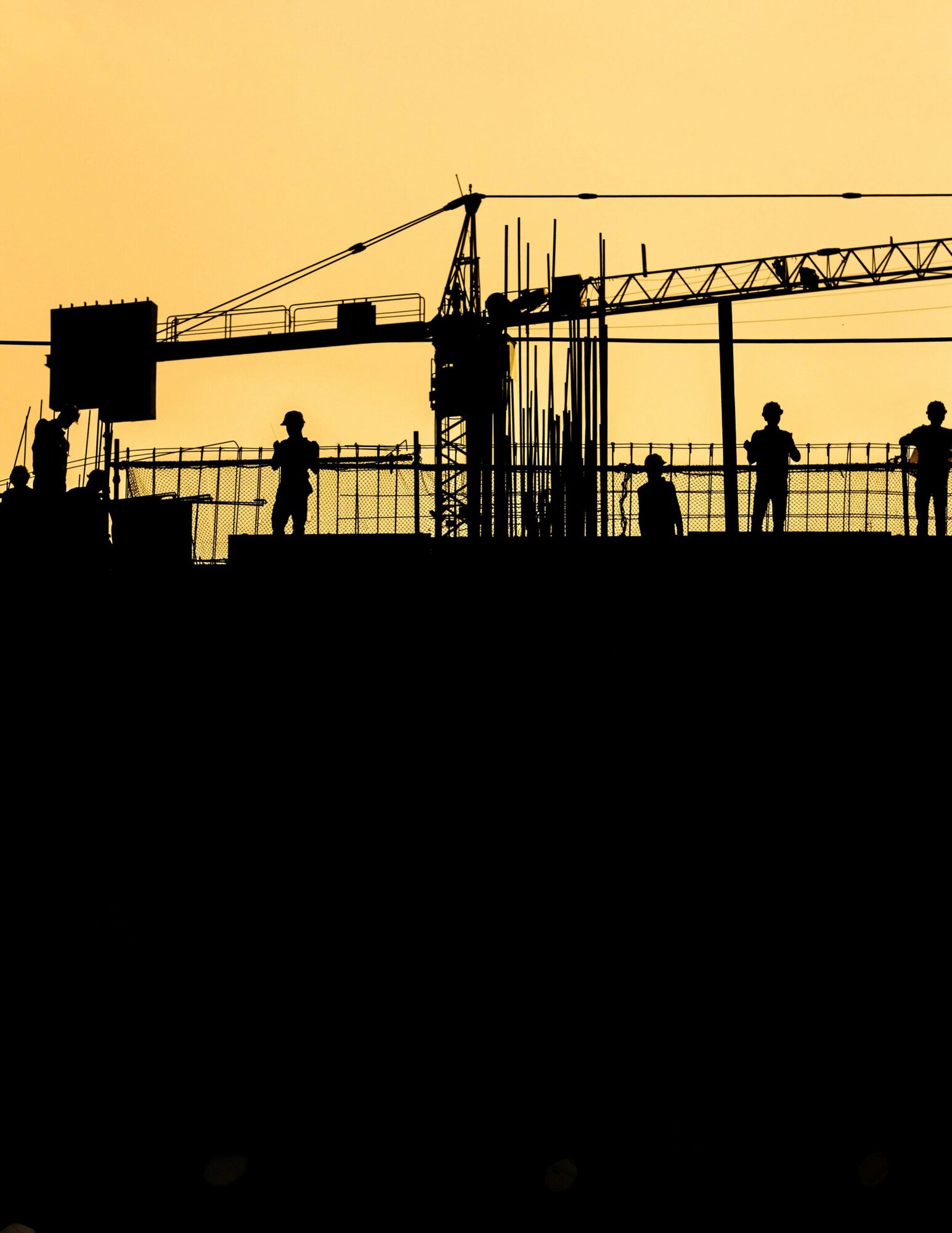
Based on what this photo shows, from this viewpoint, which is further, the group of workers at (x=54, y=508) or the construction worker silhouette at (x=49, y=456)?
the construction worker silhouette at (x=49, y=456)

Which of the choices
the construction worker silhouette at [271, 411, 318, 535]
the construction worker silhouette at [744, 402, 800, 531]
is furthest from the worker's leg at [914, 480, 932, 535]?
the construction worker silhouette at [271, 411, 318, 535]

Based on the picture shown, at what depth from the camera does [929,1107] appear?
959cm

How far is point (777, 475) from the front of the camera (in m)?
13.5

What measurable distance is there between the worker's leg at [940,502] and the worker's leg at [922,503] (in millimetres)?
69

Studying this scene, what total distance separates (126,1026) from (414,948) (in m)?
2.13

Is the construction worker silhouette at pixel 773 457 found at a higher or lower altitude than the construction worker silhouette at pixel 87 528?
higher

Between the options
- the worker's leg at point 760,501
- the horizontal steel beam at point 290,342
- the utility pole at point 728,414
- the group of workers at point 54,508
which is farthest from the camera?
the horizontal steel beam at point 290,342

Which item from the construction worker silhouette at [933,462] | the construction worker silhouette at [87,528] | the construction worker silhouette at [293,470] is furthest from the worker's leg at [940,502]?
the construction worker silhouette at [87,528]

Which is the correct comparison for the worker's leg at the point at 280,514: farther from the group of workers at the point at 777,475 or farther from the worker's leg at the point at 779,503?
the worker's leg at the point at 779,503

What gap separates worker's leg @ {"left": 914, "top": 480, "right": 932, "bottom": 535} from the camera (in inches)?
527

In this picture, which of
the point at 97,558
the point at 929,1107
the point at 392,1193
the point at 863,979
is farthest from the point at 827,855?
the point at 97,558

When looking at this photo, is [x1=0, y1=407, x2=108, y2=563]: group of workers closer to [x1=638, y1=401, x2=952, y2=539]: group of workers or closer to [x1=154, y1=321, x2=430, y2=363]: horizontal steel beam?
[x1=638, y1=401, x2=952, y2=539]: group of workers

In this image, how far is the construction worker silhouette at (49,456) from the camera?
510 inches

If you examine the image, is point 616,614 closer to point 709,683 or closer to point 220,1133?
point 709,683
